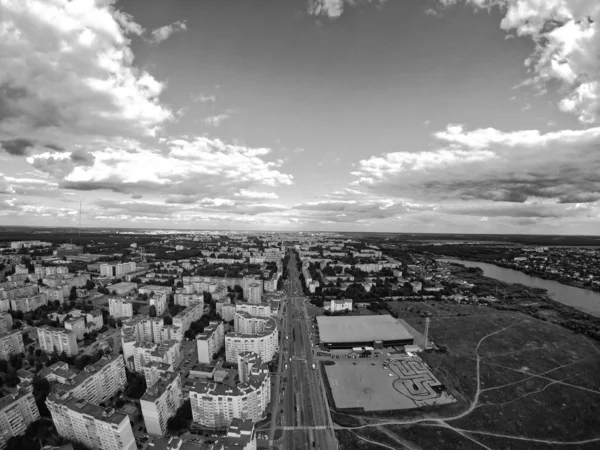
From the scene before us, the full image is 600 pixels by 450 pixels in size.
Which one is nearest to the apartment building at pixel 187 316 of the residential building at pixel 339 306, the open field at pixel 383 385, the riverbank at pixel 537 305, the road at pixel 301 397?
the road at pixel 301 397

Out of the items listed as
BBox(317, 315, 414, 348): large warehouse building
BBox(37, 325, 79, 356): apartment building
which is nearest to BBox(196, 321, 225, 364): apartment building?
BBox(317, 315, 414, 348): large warehouse building

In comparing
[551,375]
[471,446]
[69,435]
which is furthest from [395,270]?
[69,435]

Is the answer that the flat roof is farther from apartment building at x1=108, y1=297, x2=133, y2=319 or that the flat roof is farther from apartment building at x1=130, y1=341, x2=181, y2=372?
Result: apartment building at x1=108, y1=297, x2=133, y2=319

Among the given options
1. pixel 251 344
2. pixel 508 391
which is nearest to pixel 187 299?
pixel 251 344

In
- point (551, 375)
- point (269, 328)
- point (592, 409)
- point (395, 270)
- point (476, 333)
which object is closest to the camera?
point (592, 409)

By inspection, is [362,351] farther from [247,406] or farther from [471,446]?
[247,406]

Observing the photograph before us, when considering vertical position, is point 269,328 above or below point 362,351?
above
